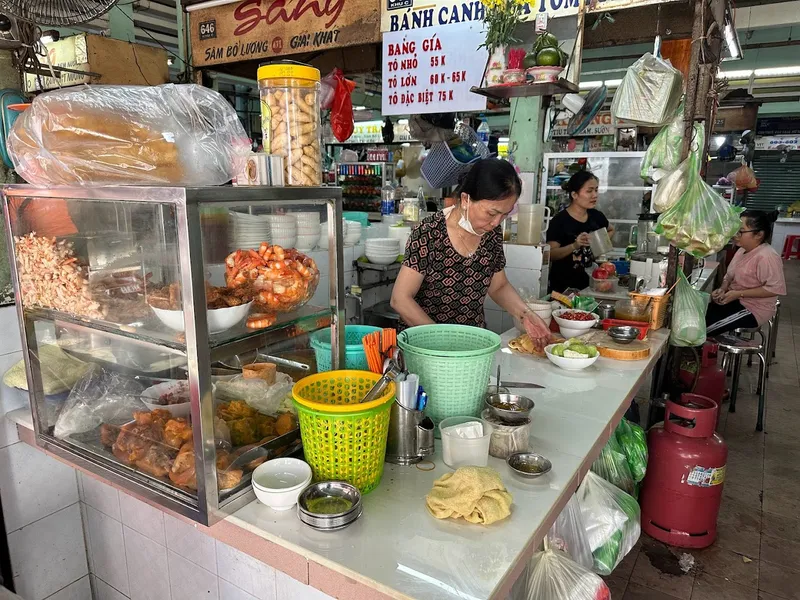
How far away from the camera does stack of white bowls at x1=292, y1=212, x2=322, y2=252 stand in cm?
267

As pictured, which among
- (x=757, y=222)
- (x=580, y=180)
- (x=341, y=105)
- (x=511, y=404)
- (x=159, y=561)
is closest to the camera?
(x=511, y=404)

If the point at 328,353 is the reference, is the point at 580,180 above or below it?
above

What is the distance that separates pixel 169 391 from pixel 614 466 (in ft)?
6.45

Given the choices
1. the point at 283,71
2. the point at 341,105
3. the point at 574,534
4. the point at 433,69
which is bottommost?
the point at 574,534

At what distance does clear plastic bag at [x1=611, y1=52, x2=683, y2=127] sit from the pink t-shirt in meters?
2.78

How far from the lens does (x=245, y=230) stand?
1.67 m

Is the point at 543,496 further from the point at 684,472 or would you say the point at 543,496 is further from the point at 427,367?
the point at 684,472

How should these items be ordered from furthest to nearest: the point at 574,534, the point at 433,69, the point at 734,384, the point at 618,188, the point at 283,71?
1. the point at 618,188
2. the point at 734,384
3. the point at 433,69
4. the point at 574,534
5. the point at 283,71

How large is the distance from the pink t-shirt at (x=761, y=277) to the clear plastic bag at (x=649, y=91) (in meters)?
2.78

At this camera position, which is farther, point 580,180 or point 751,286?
point 751,286

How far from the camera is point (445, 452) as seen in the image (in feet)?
4.84

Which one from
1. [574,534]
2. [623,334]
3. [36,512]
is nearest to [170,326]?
[36,512]

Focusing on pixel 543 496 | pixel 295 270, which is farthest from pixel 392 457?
pixel 295 270

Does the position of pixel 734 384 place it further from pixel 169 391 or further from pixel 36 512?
pixel 36 512
